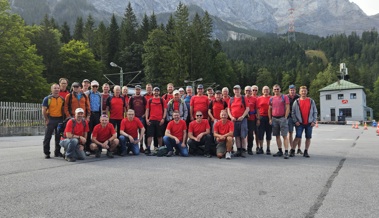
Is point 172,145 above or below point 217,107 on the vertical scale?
below

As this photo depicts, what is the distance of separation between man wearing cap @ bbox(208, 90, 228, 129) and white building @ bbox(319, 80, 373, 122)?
215 ft

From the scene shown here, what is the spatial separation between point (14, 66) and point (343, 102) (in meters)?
64.8

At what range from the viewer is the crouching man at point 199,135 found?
8867mm

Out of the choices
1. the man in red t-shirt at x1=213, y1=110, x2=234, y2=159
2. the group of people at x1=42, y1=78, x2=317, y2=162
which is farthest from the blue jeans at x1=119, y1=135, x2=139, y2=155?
the man in red t-shirt at x1=213, y1=110, x2=234, y2=159

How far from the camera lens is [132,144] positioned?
909 centimetres

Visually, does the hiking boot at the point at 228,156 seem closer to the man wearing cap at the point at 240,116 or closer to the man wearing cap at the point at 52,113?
the man wearing cap at the point at 240,116

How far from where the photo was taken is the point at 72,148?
7.75 m

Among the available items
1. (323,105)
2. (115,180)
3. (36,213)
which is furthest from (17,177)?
(323,105)

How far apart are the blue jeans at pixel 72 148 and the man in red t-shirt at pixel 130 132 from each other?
4.19 feet

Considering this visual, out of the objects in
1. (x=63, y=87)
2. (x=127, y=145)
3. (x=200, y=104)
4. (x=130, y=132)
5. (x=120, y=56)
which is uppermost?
(x=120, y=56)

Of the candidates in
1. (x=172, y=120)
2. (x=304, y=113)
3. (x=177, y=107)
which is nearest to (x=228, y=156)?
(x=172, y=120)

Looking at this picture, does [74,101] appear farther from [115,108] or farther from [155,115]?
[155,115]

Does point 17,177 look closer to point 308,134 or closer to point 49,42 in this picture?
point 308,134

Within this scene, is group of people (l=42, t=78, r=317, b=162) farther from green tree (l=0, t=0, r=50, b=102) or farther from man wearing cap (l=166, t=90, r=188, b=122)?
green tree (l=0, t=0, r=50, b=102)
